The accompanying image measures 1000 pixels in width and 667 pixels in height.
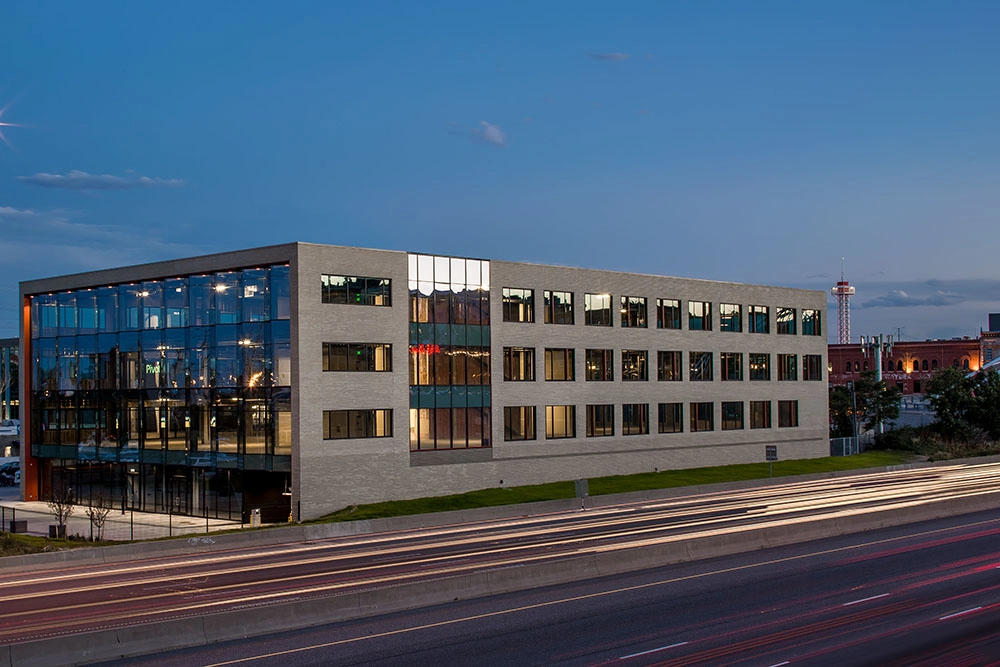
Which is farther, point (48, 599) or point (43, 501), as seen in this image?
point (43, 501)

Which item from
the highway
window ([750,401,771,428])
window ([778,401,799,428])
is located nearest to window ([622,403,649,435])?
the highway

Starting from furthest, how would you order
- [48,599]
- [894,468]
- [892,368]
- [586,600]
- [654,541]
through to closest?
[892,368], [894,468], [654,541], [48,599], [586,600]

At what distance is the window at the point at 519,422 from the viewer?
196ft

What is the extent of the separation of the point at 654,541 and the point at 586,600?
38.2ft

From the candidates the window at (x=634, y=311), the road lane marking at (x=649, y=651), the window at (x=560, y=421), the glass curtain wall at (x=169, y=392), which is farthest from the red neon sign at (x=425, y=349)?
the road lane marking at (x=649, y=651)

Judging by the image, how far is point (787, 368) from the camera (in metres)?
79.6

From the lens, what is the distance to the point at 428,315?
2196 inches

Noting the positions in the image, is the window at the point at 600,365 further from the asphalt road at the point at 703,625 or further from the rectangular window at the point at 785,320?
the asphalt road at the point at 703,625

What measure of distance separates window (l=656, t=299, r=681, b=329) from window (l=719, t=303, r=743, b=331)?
15.4 feet

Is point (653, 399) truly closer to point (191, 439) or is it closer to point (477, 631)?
point (191, 439)

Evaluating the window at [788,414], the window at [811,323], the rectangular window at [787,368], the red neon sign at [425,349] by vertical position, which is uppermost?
the window at [811,323]

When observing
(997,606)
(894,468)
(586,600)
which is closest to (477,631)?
(586,600)

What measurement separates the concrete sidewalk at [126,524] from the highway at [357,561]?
346 inches

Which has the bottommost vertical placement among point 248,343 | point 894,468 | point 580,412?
point 894,468
